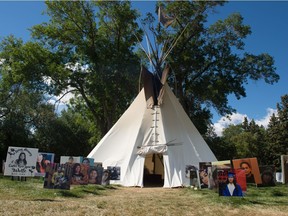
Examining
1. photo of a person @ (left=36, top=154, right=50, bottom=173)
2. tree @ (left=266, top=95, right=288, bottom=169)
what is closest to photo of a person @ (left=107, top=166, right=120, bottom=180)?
photo of a person @ (left=36, top=154, right=50, bottom=173)

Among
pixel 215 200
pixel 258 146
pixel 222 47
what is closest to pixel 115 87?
pixel 222 47

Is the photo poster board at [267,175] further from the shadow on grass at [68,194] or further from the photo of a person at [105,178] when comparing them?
the shadow on grass at [68,194]

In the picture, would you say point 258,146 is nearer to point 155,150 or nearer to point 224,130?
point 224,130

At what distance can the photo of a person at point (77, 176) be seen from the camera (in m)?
11.3

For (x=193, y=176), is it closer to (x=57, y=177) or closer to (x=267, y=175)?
(x=267, y=175)

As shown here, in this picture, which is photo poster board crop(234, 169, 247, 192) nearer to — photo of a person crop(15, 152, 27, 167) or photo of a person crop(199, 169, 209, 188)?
photo of a person crop(199, 169, 209, 188)

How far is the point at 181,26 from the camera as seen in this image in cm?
2553

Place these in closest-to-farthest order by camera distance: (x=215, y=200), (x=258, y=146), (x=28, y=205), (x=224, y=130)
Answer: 1. (x=28, y=205)
2. (x=215, y=200)
3. (x=258, y=146)
4. (x=224, y=130)

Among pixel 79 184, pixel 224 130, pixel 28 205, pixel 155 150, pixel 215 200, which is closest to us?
pixel 28 205

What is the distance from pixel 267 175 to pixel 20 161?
968cm

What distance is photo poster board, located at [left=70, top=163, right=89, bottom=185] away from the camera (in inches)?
446

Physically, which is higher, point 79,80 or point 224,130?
point 224,130

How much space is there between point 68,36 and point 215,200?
20.5 m

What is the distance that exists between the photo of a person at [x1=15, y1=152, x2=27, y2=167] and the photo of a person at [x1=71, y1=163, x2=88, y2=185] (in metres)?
1.98
